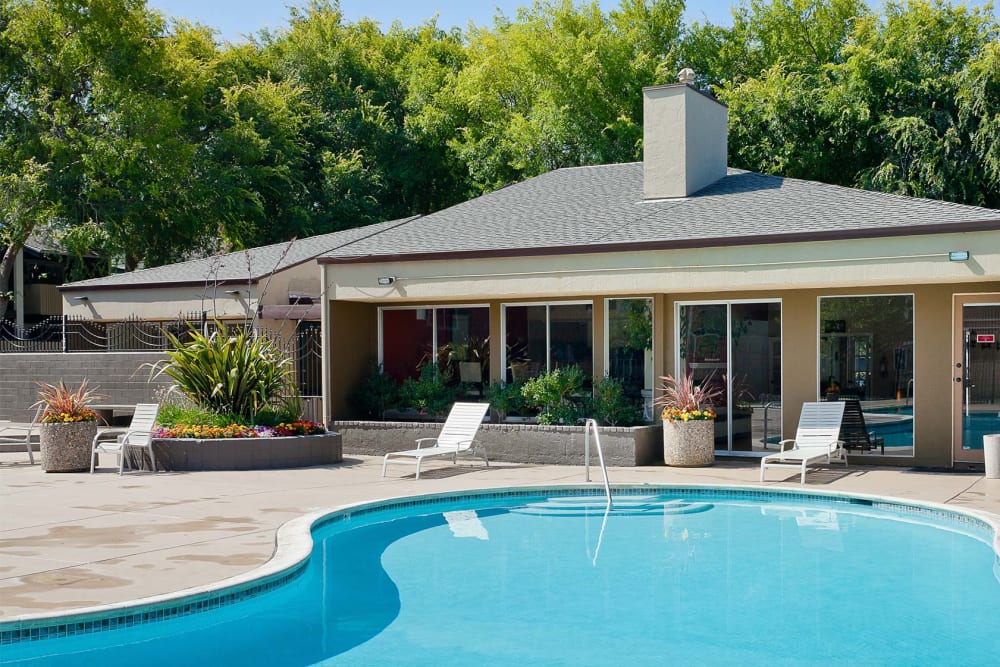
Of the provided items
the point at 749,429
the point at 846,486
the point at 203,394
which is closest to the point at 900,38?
the point at 749,429

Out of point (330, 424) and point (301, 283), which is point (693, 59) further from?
point (330, 424)

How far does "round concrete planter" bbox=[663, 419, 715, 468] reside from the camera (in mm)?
15961

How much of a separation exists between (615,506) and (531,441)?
391 centimetres

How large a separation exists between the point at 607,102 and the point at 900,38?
416 inches

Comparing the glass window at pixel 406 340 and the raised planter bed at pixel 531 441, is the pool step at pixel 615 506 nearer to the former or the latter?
the raised planter bed at pixel 531 441

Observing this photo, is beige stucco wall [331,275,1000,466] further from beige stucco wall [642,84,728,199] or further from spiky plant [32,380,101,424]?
spiky plant [32,380,101,424]

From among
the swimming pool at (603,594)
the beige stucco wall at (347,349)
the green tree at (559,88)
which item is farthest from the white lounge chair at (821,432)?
the green tree at (559,88)

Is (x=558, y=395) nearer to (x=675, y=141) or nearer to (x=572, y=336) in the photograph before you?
(x=572, y=336)

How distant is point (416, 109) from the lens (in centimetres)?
4309

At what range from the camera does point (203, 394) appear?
17.0 m

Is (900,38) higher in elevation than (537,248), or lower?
higher

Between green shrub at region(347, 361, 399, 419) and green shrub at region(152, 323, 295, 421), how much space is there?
8.16 feet

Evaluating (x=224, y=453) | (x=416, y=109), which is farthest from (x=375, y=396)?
(x=416, y=109)

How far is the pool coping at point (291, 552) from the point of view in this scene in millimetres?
7008
